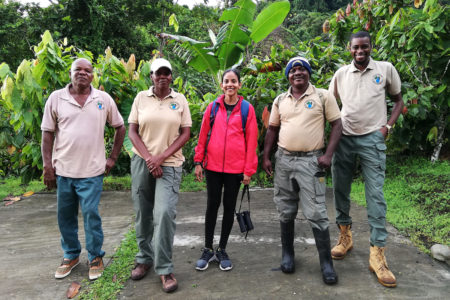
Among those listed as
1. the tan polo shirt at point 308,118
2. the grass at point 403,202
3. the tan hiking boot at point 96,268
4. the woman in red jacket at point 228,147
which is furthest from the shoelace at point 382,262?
the tan hiking boot at point 96,268

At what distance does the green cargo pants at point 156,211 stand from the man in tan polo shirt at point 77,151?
13.4 inches

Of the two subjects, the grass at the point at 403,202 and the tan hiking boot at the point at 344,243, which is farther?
the tan hiking boot at the point at 344,243

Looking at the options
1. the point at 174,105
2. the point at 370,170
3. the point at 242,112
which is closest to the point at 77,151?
the point at 174,105

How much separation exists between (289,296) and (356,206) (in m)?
2.72

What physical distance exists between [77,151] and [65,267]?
1011mm

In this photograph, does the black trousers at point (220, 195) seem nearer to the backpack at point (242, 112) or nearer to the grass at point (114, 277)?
the backpack at point (242, 112)

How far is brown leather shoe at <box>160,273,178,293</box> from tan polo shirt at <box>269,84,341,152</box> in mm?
1390

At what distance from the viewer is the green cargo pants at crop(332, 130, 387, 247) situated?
2.79 meters

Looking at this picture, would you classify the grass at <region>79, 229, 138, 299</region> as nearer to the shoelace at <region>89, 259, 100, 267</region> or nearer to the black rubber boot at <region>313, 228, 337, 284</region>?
the shoelace at <region>89, 259, 100, 267</region>

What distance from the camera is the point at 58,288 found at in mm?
2709

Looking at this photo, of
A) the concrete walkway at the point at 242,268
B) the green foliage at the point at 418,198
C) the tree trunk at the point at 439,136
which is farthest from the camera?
the tree trunk at the point at 439,136

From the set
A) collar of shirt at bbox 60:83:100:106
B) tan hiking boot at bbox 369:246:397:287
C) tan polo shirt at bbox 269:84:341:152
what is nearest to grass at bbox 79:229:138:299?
collar of shirt at bbox 60:83:100:106

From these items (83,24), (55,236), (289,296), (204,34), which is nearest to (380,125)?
(289,296)

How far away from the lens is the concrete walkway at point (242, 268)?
8.45 ft
